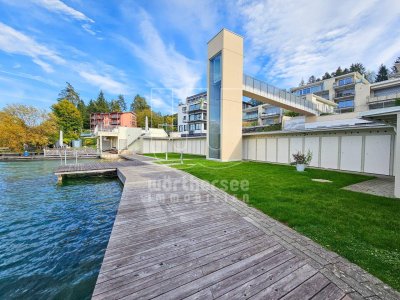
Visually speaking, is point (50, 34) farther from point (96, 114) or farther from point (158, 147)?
point (96, 114)

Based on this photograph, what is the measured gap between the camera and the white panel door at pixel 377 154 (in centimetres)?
862

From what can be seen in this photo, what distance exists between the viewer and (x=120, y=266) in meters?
2.27

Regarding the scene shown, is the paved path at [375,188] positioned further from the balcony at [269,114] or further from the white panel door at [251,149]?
the balcony at [269,114]

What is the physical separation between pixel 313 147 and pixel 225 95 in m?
7.63

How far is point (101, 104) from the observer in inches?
2514

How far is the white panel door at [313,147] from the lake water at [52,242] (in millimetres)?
12153

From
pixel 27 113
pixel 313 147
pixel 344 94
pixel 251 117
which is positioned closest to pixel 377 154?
pixel 313 147

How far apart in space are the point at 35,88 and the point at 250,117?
43496 millimetres

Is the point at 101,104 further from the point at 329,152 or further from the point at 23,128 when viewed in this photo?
the point at 329,152

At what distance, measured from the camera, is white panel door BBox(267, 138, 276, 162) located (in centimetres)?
1427

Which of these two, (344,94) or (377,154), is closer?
(377,154)

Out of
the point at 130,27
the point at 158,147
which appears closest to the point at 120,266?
the point at 130,27

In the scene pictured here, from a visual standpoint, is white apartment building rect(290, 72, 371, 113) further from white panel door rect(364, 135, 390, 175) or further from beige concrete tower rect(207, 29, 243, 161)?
white panel door rect(364, 135, 390, 175)

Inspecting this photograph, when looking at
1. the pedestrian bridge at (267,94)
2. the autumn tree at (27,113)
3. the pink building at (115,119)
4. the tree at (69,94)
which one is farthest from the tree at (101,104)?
the pedestrian bridge at (267,94)
